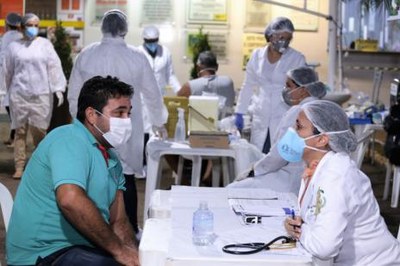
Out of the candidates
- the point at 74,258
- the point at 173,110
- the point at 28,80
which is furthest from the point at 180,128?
the point at 74,258

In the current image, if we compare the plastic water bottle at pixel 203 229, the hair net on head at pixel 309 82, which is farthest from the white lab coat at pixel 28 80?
the plastic water bottle at pixel 203 229

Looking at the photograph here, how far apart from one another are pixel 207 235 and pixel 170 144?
8.18 ft

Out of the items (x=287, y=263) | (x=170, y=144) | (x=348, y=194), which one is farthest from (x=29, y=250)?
(x=170, y=144)

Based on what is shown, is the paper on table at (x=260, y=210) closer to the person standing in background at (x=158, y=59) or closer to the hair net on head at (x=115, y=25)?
the hair net on head at (x=115, y=25)

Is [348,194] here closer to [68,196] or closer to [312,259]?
[312,259]

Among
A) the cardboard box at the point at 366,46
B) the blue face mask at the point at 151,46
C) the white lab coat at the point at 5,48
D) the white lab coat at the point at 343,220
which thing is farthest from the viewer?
the cardboard box at the point at 366,46

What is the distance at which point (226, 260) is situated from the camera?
2.30m

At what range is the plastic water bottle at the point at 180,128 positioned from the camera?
5.15 metres

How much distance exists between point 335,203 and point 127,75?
2.49 m

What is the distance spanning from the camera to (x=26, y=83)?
697 centimetres

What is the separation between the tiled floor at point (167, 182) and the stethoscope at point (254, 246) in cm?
204

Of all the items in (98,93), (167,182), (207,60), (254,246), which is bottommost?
(167,182)

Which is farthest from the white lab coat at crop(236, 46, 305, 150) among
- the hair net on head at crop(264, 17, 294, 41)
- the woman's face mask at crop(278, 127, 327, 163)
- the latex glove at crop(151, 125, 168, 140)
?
the woman's face mask at crop(278, 127, 327, 163)

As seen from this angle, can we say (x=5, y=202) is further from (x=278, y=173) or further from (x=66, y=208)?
(x=278, y=173)
